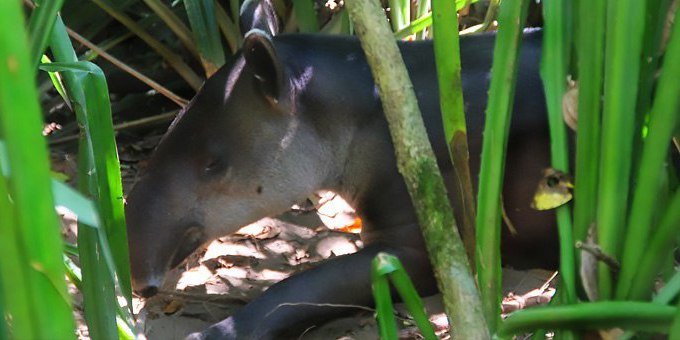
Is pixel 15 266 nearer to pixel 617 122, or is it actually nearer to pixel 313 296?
pixel 617 122

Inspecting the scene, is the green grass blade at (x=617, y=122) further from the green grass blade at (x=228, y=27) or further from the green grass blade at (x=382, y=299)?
the green grass blade at (x=228, y=27)

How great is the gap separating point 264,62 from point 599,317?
1.55 metres

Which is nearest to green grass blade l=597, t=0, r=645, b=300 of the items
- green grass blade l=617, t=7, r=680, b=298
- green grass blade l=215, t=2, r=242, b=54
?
green grass blade l=617, t=7, r=680, b=298

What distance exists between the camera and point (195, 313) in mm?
2695

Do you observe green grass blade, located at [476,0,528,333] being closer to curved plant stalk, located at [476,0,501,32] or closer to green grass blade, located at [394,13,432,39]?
green grass blade, located at [394,13,432,39]

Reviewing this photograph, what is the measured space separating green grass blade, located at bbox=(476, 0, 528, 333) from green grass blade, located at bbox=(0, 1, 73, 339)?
75cm

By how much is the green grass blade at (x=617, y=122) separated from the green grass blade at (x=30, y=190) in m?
0.75

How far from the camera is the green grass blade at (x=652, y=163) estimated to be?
1.26 meters

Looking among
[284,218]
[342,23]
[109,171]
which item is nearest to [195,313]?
[284,218]

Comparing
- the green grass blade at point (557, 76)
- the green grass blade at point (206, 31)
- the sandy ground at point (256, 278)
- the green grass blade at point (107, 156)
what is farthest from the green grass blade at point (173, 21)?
the green grass blade at point (557, 76)

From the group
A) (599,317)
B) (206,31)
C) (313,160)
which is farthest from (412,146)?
(206,31)

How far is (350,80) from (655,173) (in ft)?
5.23

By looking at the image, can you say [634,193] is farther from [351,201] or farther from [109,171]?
[351,201]

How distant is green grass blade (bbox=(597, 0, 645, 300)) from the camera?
1.29 meters
